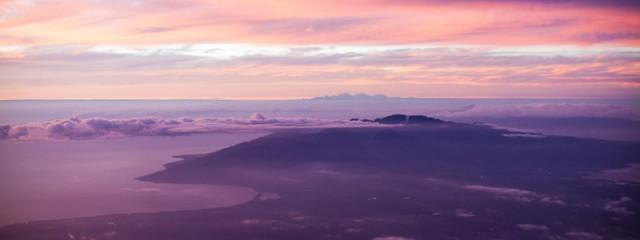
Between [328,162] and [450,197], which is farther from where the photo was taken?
[328,162]

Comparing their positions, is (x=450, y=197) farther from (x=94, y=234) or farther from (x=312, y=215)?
(x=94, y=234)

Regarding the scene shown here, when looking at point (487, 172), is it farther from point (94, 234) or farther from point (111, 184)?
point (94, 234)

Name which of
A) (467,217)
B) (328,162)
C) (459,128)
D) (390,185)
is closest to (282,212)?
(467,217)

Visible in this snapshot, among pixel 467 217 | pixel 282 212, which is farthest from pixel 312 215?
pixel 467 217

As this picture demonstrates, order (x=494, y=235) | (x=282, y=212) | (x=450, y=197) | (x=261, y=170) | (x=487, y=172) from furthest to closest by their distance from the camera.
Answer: (x=261, y=170) → (x=487, y=172) → (x=450, y=197) → (x=282, y=212) → (x=494, y=235)

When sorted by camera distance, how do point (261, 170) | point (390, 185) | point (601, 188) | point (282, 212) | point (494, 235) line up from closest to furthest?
1. point (494, 235)
2. point (282, 212)
3. point (601, 188)
4. point (390, 185)
5. point (261, 170)

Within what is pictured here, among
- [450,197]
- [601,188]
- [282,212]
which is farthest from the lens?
[601,188]
